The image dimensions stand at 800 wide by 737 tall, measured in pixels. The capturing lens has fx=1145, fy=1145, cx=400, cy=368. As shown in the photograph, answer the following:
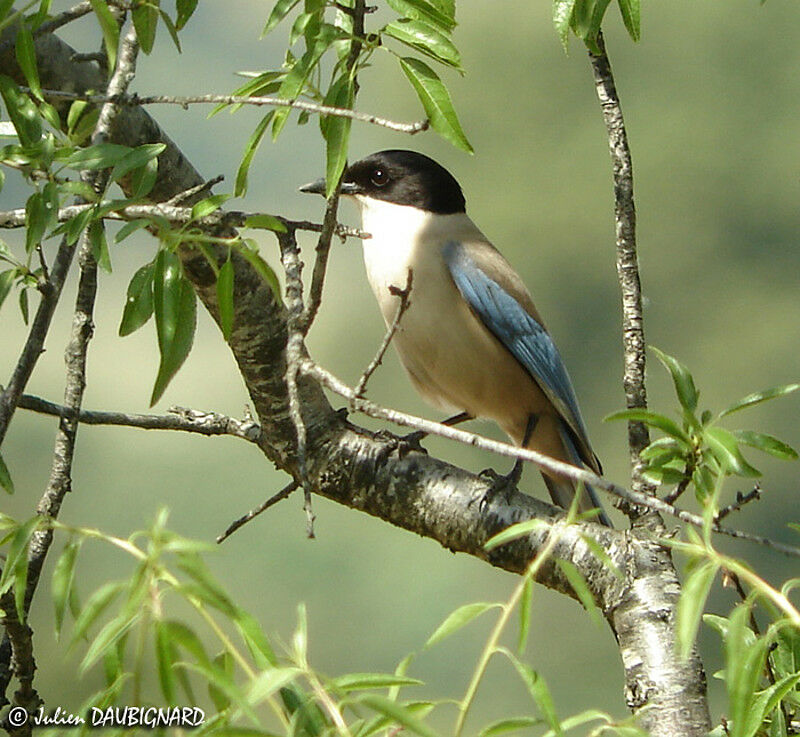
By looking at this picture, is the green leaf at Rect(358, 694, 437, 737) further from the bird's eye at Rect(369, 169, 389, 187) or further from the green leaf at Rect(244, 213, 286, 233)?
the bird's eye at Rect(369, 169, 389, 187)

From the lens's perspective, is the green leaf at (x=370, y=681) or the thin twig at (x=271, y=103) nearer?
the green leaf at (x=370, y=681)

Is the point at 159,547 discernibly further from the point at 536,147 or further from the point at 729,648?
the point at 536,147

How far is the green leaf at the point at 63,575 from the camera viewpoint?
28.8 inches

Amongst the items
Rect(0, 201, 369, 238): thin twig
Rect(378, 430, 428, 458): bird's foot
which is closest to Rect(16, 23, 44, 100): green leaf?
Rect(0, 201, 369, 238): thin twig

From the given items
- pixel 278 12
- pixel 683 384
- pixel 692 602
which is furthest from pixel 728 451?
pixel 278 12

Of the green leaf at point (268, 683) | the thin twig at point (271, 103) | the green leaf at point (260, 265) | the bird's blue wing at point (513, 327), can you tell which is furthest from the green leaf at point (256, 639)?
the bird's blue wing at point (513, 327)

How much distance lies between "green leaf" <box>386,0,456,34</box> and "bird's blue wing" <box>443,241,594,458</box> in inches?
45.9

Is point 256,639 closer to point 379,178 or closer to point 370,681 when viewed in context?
point 370,681

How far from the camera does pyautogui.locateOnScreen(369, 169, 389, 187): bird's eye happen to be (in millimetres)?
2439

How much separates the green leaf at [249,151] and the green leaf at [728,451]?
48cm

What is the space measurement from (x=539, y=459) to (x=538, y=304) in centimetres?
609

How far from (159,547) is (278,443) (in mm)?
926

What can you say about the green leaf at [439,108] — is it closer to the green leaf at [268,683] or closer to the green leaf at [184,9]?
the green leaf at [184,9]

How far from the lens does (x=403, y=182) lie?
7.98 feet
